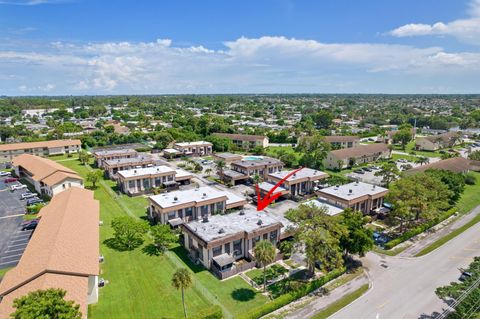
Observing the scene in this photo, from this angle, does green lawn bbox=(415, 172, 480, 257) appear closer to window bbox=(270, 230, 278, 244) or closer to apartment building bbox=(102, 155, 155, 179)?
window bbox=(270, 230, 278, 244)

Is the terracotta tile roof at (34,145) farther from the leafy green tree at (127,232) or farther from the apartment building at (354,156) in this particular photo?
the apartment building at (354,156)

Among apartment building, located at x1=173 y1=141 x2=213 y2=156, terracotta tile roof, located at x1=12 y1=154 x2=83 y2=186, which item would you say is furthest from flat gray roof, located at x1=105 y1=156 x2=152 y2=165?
apartment building, located at x1=173 y1=141 x2=213 y2=156

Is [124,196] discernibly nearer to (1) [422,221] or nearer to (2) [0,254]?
(2) [0,254]

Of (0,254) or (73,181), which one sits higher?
(73,181)

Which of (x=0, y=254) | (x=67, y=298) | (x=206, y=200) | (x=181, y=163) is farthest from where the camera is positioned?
(x=181, y=163)

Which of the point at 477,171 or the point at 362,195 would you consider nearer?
the point at 362,195

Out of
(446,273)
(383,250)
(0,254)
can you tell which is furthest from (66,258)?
(446,273)
